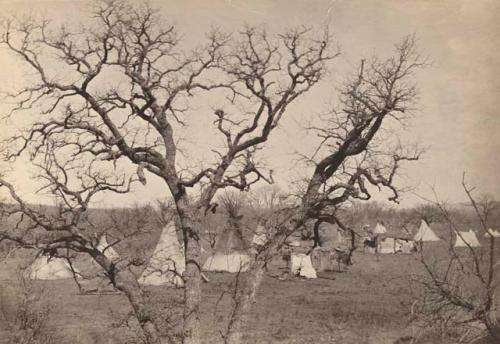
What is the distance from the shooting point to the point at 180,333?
40.3 feet

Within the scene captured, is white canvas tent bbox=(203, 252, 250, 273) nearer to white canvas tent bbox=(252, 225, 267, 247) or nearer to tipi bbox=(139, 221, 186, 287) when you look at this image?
white canvas tent bbox=(252, 225, 267, 247)

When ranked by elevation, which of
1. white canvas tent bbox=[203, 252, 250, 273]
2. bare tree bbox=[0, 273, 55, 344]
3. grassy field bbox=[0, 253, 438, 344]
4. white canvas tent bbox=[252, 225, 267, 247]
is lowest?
grassy field bbox=[0, 253, 438, 344]

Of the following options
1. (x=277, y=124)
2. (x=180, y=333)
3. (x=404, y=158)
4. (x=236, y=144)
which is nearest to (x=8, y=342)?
(x=180, y=333)

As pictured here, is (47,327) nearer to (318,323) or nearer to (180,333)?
(180,333)

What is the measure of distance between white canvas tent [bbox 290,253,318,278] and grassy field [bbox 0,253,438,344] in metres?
0.64

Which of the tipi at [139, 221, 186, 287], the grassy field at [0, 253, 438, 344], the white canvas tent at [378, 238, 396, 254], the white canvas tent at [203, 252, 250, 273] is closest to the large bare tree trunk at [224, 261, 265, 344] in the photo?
the grassy field at [0, 253, 438, 344]

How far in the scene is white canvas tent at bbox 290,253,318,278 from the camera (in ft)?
88.7

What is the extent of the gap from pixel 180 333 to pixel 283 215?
357 centimetres

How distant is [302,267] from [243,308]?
1536 cm

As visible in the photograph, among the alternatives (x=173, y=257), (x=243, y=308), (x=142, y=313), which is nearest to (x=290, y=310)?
(x=243, y=308)

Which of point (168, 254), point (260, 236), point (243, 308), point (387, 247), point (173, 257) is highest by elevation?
point (260, 236)

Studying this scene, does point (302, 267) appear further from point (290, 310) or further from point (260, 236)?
point (290, 310)

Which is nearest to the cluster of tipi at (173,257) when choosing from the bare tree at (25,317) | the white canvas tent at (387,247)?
the bare tree at (25,317)

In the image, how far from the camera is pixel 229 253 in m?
28.5
